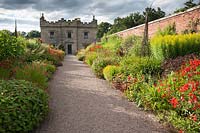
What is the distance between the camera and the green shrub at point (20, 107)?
3654 millimetres

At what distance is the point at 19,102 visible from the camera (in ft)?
13.3

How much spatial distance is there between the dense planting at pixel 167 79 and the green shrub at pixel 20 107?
2.54m

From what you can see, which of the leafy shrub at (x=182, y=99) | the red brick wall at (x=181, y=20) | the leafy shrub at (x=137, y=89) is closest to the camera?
the leafy shrub at (x=182, y=99)

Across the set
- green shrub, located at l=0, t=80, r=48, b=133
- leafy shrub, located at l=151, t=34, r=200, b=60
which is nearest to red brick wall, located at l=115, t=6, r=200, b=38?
leafy shrub, located at l=151, t=34, r=200, b=60

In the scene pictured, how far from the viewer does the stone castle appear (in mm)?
37125

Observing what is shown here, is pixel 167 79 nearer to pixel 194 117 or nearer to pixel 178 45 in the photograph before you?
pixel 194 117

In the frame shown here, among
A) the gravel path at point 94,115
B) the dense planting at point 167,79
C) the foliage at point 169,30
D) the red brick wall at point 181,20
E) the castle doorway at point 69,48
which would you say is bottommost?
the gravel path at point 94,115

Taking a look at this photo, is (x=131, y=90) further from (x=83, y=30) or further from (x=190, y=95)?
(x=83, y=30)

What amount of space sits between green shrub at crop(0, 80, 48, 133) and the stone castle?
33018mm

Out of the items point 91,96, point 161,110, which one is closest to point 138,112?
point 161,110

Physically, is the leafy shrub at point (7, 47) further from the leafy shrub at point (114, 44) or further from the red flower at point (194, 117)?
the leafy shrub at point (114, 44)

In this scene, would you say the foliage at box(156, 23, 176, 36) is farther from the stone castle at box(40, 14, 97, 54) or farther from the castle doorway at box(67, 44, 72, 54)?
the castle doorway at box(67, 44, 72, 54)

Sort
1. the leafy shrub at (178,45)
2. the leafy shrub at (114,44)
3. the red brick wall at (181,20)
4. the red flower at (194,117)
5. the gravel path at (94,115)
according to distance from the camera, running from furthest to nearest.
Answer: the leafy shrub at (114,44) → the red brick wall at (181,20) → the leafy shrub at (178,45) → the gravel path at (94,115) → the red flower at (194,117)

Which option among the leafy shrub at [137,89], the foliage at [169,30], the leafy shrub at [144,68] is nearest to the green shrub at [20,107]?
the leafy shrub at [137,89]
